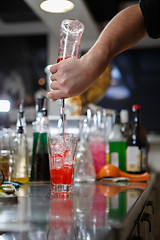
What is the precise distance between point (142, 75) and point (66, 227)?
12.0 feet

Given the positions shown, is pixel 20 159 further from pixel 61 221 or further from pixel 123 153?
pixel 61 221

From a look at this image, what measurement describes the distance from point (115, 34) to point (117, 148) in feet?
2.65

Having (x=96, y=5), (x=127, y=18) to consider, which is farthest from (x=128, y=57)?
(x=127, y=18)

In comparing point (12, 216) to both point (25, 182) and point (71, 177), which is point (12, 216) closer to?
point (71, 177)

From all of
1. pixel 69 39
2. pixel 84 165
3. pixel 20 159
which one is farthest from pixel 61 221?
pixel 84 165

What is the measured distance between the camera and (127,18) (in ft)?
2.48

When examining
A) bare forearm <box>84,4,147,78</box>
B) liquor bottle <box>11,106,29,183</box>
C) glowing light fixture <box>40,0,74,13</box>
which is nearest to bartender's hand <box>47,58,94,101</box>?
bare forearm <box>84,4,147,78</box>

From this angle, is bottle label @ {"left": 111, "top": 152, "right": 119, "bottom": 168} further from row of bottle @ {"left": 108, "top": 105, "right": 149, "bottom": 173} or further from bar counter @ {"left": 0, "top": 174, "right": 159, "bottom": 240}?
bar counter @ {"left": 0, "top": 174, "right": 159, "bottom": 240}

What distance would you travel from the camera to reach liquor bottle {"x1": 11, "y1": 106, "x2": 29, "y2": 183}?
3.78ft

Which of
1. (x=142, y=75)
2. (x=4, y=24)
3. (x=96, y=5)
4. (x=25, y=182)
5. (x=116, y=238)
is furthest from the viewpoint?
(x=4, y=24)

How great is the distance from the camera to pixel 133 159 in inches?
58.4

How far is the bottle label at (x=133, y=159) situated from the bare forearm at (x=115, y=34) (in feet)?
2.53

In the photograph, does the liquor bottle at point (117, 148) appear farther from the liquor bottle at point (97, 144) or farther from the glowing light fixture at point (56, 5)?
the glowing light fixture at point (56, 5)

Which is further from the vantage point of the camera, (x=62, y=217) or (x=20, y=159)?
(x=20, y=159)
